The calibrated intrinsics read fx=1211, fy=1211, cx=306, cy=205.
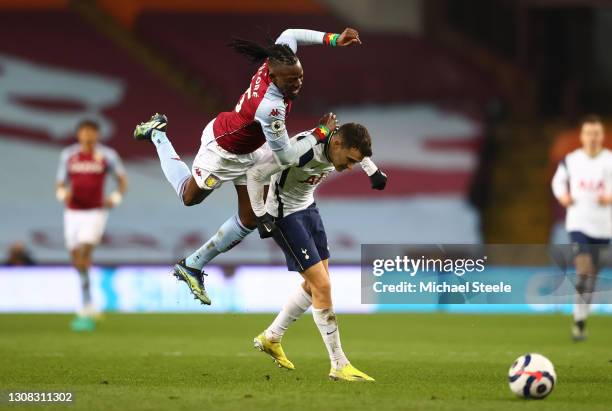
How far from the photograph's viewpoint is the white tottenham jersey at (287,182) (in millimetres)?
8555

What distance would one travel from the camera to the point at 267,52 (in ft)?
28.8

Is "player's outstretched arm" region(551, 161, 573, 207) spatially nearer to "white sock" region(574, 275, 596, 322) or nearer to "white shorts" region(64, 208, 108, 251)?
"white sock" region(574, 275, 596, 322)

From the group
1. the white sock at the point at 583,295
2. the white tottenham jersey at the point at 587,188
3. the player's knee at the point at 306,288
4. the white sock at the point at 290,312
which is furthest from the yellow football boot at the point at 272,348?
the white tottenham jersey at the point at 587,188

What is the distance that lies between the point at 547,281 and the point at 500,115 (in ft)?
40.3

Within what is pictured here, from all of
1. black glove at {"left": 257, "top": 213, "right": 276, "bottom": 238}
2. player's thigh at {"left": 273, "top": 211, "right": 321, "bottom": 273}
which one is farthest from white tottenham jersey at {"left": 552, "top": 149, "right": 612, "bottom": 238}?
black glove at {"left": 257, "top": 213, "right": 276, "bottom": 238}

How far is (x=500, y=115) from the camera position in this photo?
24.3m

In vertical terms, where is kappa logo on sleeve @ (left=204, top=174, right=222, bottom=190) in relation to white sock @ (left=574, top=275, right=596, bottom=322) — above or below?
above

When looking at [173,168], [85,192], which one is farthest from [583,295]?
[85,192]

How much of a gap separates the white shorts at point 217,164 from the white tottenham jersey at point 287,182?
19.4 inches

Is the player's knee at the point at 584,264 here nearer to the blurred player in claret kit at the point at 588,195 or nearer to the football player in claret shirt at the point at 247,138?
the blurred player in claret kit at the point at 588,195

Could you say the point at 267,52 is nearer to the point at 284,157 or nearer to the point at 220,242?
the point at 284,157

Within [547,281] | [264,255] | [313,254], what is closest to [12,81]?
[264,255]

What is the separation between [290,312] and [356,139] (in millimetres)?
1573

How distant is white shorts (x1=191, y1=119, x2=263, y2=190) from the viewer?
934 centimetres
